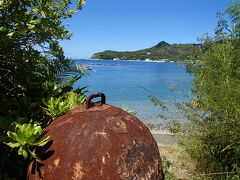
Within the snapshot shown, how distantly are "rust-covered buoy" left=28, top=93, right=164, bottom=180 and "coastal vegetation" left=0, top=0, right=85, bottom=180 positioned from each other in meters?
0.18

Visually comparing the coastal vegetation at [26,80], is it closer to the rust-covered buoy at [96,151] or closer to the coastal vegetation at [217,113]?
the rust-covered buoy at [96,151]

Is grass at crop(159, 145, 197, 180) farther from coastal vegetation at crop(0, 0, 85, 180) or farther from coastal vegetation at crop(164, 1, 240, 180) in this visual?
coastal vegetation at crop(0, 0, 85, 180)

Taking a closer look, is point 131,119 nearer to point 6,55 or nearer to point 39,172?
point 39,172

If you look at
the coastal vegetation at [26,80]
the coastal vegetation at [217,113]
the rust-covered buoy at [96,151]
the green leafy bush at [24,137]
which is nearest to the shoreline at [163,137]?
the coastal vegetation at [217,113]

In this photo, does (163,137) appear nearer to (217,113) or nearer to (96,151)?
(217,113)

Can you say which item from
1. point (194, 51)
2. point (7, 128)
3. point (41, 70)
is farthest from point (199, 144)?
point (7, 128)

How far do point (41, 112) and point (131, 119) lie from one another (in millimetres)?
1251

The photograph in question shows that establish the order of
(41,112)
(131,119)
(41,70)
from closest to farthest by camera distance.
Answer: (131,119)
(41,112)
(41,70)

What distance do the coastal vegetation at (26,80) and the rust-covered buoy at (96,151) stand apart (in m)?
0.18

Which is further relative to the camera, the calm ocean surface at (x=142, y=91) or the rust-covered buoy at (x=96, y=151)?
the calm ocean surface at (x=142, y=91)

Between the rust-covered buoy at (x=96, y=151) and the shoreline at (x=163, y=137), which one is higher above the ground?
the rust-covered buoy at (x=96, y=151)

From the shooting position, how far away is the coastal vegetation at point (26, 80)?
2.07m

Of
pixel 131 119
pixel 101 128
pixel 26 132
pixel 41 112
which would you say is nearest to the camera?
pixel 26 132

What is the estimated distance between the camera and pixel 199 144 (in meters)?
6.00
